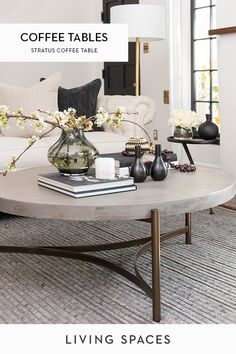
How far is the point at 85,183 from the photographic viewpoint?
6.97 feet

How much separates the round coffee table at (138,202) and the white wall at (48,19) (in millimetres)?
4291

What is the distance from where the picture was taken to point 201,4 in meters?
5.15

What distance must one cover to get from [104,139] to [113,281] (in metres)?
1.63

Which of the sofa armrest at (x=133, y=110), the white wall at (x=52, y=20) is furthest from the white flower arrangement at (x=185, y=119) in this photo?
the white wall at (x=52, y=20)

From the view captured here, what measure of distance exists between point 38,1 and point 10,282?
4.86 m

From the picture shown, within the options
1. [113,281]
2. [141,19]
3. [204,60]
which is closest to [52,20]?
[204,60]

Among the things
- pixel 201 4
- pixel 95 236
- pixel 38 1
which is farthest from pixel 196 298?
pixel 38 1

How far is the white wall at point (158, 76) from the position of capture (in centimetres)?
545

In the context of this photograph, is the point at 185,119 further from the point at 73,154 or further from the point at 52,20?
the point at 52,20

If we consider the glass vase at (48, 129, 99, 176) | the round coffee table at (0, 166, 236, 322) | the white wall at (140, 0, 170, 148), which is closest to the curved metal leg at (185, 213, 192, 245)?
the round coffee table at (0, 166, 236, 322)

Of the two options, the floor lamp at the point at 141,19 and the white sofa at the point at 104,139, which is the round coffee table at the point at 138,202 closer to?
the white sofa at the point at 104,139

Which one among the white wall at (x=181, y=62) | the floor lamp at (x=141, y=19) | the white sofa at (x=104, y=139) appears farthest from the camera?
the white wall at (x=181, y=62)

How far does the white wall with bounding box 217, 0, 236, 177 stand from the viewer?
13.3 feet

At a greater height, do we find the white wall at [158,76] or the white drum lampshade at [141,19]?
the white drum lampshade at [141,19]
